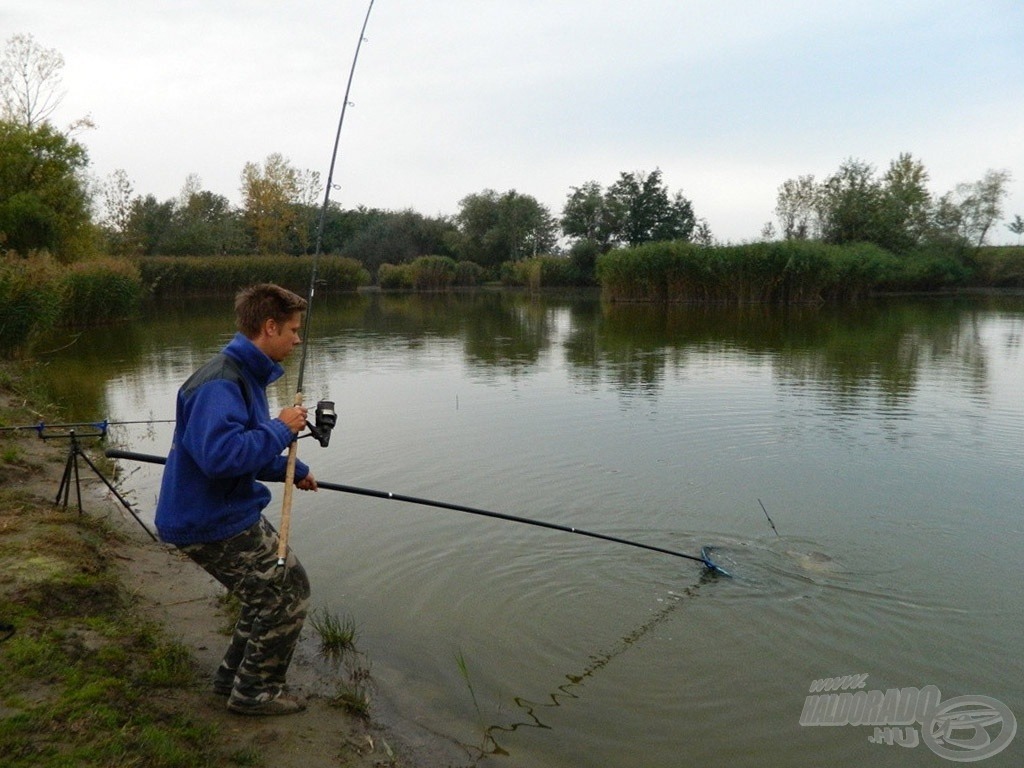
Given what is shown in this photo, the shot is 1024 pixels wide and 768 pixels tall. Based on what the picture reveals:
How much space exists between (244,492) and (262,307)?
2.66 feet

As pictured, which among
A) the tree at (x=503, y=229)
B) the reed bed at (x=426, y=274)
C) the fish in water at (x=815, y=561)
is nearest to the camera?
the fish in water at (x=815, y=561)

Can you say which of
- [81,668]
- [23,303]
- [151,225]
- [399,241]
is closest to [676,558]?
[81,668]

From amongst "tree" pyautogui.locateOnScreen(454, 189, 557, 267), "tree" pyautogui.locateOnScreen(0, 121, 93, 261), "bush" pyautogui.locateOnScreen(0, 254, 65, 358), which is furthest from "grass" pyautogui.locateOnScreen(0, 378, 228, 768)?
"tree" pyautogui.locateOnScreen(454, 189, 557, 267)

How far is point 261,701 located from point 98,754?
31.1 inches

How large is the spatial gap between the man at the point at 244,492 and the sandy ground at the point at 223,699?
11 cm

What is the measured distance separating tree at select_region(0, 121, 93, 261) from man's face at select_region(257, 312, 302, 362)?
29233mm

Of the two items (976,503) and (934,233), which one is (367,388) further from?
(934,233)

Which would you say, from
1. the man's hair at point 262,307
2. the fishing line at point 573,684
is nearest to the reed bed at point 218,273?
the fishing line at point 573,684

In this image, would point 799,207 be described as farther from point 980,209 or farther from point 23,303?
point 23,303

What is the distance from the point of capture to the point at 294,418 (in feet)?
11.8

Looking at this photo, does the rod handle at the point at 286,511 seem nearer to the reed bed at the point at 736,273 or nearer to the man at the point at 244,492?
the man at the point at 244,492

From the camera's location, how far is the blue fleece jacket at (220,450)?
325 centimetres

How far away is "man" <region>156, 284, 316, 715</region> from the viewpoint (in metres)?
3.29

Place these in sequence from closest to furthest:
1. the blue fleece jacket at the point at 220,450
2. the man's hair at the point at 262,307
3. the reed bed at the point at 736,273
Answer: the blue fleece jacket at the point at 220,450
the man's hair at the point at 262,307
the reed bed at the point at 736,273
